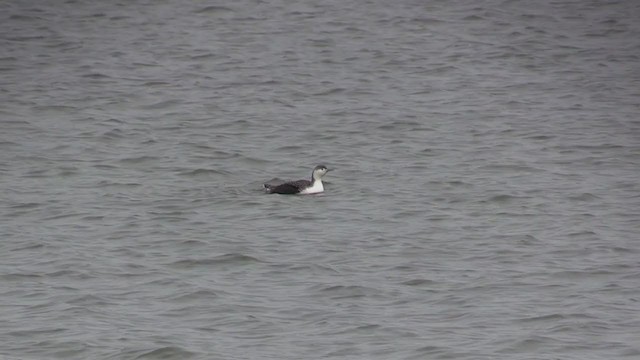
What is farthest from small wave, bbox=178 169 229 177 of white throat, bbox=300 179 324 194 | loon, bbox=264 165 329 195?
white throat, bbox=300 179 324 194

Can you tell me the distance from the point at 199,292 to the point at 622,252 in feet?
15.9

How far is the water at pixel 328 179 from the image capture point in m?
13.2

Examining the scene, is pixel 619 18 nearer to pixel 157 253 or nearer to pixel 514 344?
pixel 157 253

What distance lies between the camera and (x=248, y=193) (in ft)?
62.4

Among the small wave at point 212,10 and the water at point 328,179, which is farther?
the small wave at point 212,10

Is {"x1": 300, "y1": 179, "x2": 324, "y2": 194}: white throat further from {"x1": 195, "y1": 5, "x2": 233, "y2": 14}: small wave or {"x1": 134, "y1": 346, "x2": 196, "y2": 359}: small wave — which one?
{"x1": 195, "y1": 5, "x2": 233, "y2": 14}: small wave

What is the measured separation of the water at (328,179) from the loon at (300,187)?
0.12 metres

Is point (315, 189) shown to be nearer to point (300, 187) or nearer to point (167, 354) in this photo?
point (300, 187)

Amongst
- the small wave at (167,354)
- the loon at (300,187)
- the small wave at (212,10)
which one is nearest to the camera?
the small wave at (167,354)

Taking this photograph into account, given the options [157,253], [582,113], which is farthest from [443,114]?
[157,253]

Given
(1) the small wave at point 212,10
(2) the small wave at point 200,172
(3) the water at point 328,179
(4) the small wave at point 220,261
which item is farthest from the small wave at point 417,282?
(1) the small wave at point 212,10

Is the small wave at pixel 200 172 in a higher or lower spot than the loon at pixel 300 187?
lower

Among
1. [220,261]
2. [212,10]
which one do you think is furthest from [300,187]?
[212,10]

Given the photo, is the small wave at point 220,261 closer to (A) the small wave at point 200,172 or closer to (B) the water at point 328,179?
(B) the water at point 328,179
